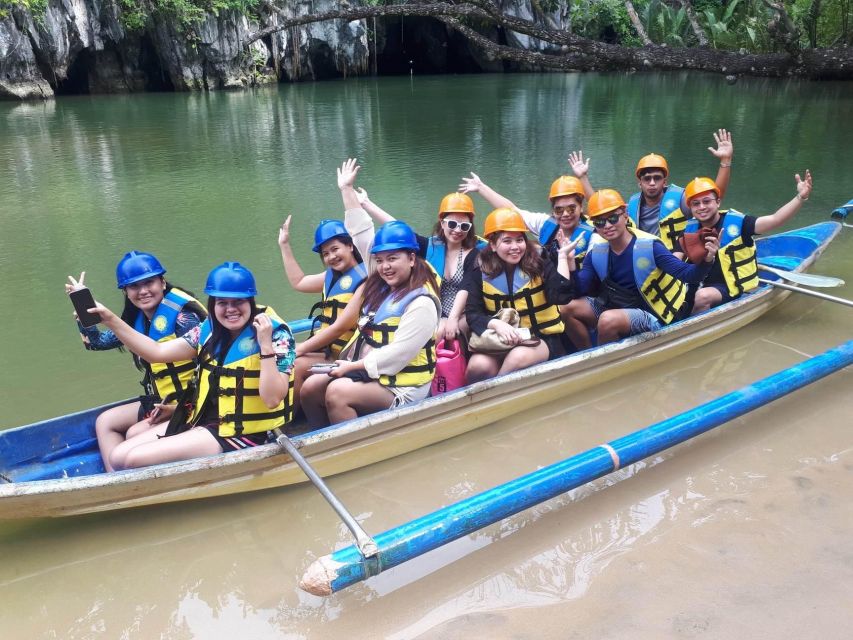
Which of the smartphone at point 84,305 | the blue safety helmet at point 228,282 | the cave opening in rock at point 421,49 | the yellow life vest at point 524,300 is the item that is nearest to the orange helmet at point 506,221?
the yellow life vest at point 524,300

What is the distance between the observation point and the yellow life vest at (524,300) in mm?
4086

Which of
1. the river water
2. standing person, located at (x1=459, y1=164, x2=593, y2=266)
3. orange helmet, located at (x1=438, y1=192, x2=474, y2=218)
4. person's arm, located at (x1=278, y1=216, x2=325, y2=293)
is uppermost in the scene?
orange helmet, located at (x1=438, y1=192, x2=474, y2=218)

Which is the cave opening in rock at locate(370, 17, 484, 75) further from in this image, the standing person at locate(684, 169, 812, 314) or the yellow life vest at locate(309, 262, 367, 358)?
the yellow life vest at locate(309, 262, 367, 358)

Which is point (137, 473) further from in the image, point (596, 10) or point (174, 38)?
point (596, 10)

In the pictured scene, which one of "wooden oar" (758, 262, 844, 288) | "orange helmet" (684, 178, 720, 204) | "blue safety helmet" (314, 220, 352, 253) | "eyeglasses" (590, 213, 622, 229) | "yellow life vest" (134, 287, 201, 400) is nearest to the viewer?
"yellow life vest" (134, 287, 201, 400)

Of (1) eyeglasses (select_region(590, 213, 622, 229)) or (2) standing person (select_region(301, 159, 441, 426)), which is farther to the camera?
(1) eyeglasses (select_region(590, 213, 622, 229))

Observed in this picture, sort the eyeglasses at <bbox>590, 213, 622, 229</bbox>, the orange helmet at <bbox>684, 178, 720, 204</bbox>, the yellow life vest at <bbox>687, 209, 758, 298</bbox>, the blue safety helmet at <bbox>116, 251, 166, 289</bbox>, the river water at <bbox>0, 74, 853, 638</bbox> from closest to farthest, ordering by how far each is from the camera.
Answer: the river water at <bbox>0, 74, 853, 638</bbox> → the blue safety helmet at <bbox>116, 251, 166, 289</bbox> → the eyeglasses at <bbox>590, 213, 622, 229</bbox> → the orange helmet at <bbox>684, 178, 720, 204</bbox> → the yellow life vest at <bbox>687, 209, 758, 298</bbox>

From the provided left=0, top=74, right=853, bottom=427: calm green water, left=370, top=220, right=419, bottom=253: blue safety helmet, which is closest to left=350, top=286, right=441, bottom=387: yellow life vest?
left=370, top=220, right=419, bottom=253: blue safety helmet

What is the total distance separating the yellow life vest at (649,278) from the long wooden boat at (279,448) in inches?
5.6

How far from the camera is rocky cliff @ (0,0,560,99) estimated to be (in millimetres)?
21812

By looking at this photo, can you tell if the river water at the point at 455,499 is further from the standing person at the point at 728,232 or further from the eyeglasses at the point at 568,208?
the eyeglasses at the point at 568,208

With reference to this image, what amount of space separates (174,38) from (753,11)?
20285 millimetres

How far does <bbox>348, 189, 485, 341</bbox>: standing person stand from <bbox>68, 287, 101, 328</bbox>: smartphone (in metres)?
1.89

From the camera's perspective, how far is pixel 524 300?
4.12m
